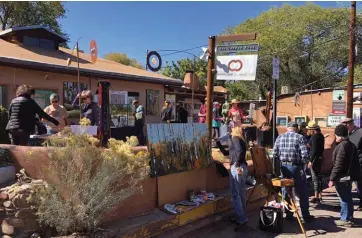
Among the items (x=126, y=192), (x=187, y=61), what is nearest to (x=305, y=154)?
(x=126, y=192)

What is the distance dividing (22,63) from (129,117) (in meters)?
5.31

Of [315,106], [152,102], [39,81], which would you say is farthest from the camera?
[315,106]

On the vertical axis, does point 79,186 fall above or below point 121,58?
below

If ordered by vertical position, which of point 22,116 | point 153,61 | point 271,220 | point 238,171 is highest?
point 153,61

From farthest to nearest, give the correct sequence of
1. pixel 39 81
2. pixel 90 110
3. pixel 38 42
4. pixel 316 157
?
pixel 38 42, pixel 39 81, pixel 316 157, pixel 90 110

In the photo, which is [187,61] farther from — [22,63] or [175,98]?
[22,63]

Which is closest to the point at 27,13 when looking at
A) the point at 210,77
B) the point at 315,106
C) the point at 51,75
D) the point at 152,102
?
the point at 152,102

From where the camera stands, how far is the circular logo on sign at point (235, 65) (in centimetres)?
795

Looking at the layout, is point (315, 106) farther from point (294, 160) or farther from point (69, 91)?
point (294, 160)

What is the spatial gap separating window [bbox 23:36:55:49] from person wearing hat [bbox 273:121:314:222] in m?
12.2

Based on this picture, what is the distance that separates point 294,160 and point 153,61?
1234 cm

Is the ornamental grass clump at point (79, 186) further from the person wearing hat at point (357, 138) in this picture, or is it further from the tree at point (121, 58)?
the tree at point (121, 58)

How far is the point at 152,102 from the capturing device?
55.3 feet

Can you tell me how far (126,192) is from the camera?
439 centimetres
